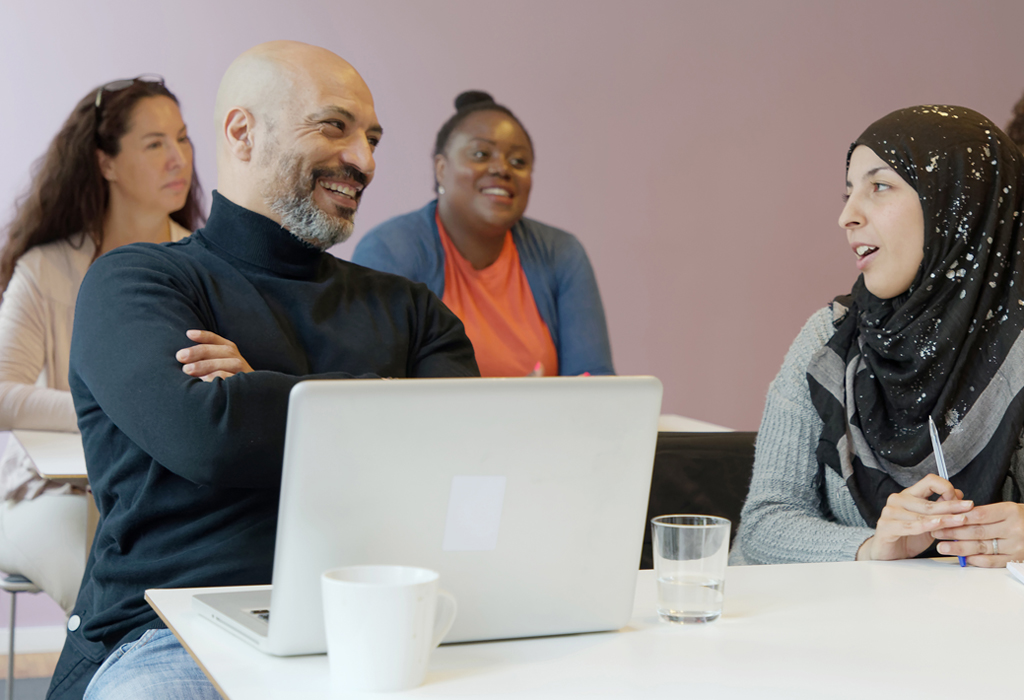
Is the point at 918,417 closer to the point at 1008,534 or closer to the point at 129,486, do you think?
the point at 1008,534

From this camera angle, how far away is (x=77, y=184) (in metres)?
2.75

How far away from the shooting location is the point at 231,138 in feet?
4.78

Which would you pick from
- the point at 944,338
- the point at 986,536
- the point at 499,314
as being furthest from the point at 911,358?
the point at 499,314

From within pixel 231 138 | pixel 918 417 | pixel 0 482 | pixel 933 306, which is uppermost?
pixel 231 138

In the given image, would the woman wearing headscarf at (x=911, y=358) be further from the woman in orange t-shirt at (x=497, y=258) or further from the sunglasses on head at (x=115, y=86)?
the sunglasses on head at (x=115, y=86)

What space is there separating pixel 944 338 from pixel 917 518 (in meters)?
0.38

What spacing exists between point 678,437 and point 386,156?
1965 millimetres

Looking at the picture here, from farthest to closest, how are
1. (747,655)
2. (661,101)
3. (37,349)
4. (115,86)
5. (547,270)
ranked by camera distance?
(661,101), (547,270), (115,86), (37,349), (747,655)

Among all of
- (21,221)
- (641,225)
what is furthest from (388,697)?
(641,225)

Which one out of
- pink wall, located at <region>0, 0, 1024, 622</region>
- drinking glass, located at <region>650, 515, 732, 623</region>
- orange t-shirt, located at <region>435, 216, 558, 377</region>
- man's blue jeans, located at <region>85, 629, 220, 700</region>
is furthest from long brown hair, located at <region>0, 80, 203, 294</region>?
drinking glass, located at <region>650, 515, 732, 623</region>

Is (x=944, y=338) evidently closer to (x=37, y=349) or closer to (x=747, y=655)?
(x=747, y=655)

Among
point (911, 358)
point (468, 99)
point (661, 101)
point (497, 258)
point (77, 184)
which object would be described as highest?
point (661, 101)

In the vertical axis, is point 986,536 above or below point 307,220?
below

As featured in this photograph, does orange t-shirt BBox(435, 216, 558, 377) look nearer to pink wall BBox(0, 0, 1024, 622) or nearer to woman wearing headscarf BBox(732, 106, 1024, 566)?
pink wall BBox(0, 0, 1024, 622)
